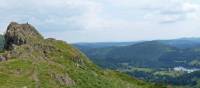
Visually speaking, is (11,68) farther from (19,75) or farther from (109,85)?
(109,85)

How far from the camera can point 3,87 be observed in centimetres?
13462

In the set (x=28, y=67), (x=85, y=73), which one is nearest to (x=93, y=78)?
(x=85, y=73)

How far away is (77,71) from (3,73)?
125ft

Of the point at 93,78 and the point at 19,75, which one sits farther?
the point at 93,78

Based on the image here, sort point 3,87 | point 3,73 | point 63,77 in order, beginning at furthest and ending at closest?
1. point 63,77
2. point 3,73
3. point 3,87

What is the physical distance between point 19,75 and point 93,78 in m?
38.3

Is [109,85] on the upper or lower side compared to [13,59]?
lower

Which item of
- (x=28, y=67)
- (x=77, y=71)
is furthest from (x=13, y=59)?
(x=77, y=71)

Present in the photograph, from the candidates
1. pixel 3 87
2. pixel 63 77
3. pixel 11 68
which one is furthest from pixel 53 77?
pixel 3 87

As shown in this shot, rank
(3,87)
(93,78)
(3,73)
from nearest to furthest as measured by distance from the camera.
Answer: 1. (3,87)
2. (3,73)
3. (93,78)

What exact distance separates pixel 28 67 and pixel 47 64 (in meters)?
14.8

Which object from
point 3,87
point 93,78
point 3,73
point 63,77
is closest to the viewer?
point 3,87

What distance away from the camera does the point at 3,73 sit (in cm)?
15050

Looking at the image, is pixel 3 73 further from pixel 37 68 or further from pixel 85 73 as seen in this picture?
pixel 85 73
